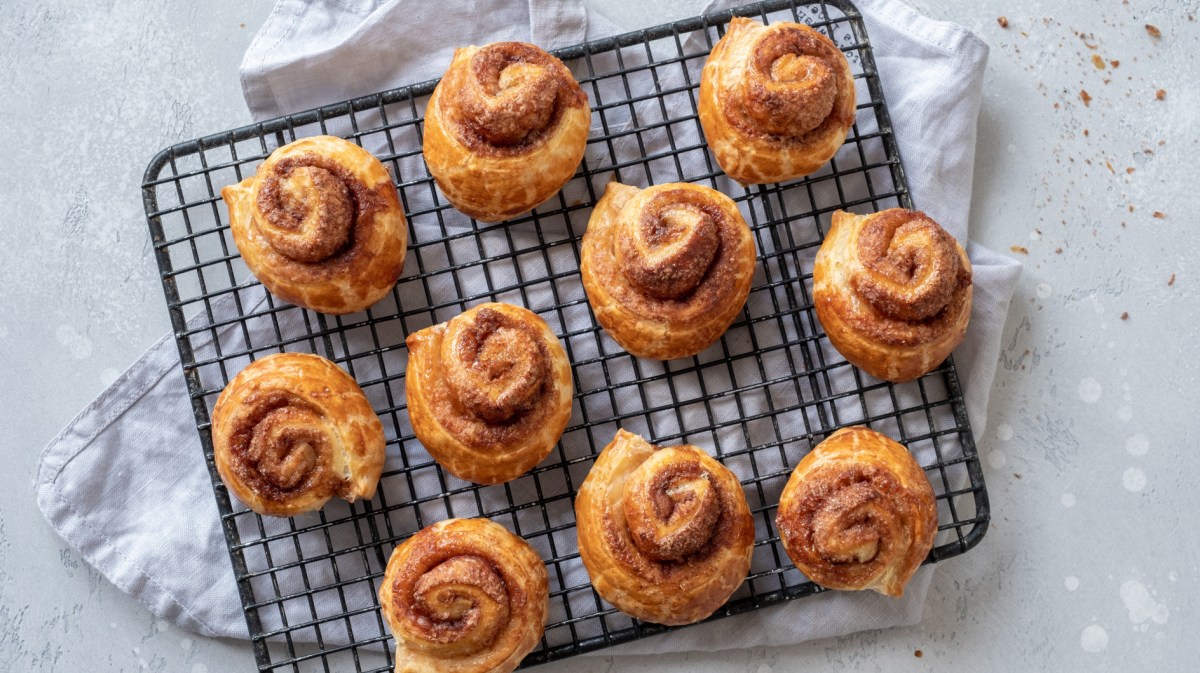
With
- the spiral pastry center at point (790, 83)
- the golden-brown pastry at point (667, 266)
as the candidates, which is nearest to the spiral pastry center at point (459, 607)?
the golden-brown pastry at point (667, 266)

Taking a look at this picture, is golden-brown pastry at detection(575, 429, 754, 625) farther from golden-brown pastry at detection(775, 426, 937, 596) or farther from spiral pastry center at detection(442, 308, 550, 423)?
spiral pastry center at detection(442, 308, 550, 423)

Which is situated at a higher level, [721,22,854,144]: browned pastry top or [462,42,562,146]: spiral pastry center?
[462,42,562,146]: spiral pastry center

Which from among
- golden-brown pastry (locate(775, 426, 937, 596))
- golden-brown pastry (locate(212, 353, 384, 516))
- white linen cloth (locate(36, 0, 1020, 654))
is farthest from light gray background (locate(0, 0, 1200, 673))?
golden-brown pastry (locate(212, 353, 384, 516))

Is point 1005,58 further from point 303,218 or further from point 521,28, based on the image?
point 303,218

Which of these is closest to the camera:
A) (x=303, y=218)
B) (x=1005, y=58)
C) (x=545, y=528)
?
(x=303, y=218)

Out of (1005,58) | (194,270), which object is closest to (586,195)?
(194,270)

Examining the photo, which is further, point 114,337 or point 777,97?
point 114,337
